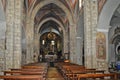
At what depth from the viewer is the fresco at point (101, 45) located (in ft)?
50.4

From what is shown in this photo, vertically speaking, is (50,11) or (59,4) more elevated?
(50,11)

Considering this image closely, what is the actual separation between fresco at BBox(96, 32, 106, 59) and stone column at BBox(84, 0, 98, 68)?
0.30m

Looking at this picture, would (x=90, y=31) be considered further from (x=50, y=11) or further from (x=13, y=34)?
(x=50, y=11)

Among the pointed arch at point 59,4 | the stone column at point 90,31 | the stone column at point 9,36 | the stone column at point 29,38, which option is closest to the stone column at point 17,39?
the stone column at point 9,36

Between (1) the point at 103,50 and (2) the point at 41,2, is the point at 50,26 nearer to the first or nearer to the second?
(2) the point at 41,2

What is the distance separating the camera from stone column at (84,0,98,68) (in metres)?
15.3

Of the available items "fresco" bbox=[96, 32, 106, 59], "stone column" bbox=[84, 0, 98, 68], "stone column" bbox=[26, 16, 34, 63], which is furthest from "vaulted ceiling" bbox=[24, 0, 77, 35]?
"fresco" bbox=[96, 32, 106, 59]

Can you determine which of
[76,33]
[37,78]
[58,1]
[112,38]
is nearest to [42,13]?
[58,1]

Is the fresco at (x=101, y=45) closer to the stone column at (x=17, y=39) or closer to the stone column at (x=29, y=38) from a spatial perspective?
the stone column at (x=17, y=39)

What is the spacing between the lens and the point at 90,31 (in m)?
15.5

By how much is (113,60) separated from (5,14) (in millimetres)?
16309

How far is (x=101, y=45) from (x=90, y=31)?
126 centimetres

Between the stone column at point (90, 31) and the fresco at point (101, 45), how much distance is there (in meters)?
0.30

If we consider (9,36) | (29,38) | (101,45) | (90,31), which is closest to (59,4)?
(29,38)
